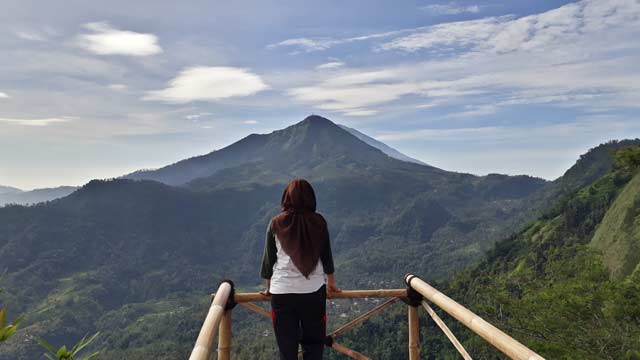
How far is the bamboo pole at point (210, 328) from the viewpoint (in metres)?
2.37

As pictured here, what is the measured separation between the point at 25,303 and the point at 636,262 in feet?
621

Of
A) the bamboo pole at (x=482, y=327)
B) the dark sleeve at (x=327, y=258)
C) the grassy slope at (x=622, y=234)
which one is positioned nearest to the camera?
the bamboo pole at (x=482, y=327)

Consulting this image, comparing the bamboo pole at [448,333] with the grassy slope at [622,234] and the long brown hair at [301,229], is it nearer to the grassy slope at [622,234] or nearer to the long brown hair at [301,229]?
the long brown hair at [301,229]

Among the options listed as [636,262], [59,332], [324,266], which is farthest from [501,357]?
[59,332]

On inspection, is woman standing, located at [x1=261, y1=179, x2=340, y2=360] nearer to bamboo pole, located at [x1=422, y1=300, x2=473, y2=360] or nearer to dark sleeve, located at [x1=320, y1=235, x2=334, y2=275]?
dark sleeve, located at [x1=320, y1=235, x2=334, y2=275]

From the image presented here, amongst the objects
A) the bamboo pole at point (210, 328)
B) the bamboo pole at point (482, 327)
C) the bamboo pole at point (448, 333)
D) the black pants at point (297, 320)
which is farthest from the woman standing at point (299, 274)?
the bamboo pole at point (448, 333)

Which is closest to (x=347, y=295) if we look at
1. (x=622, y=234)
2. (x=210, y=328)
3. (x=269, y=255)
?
(x=269, y=255)

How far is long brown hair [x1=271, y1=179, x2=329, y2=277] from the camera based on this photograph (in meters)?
3.71

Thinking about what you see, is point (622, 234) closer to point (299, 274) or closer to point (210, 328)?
point (299, 274)

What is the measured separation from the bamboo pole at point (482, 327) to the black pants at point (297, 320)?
0.91 meters

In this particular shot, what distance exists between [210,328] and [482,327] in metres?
1.68

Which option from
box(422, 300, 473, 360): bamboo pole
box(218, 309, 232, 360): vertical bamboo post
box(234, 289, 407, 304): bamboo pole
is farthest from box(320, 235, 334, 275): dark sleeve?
box(422, 300, 473, 360): bamboo pole

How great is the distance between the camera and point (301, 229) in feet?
12.2

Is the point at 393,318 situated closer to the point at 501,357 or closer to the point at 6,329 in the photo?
the point at 501,357
